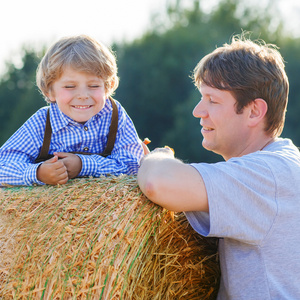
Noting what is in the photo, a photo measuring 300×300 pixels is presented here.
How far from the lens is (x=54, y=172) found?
11.1 ft

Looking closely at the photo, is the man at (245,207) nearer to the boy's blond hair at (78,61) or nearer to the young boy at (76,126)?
the young boy at (76,126)

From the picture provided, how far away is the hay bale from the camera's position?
2.90 m

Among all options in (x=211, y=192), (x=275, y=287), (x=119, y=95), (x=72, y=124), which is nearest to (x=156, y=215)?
(x=211, y=192)

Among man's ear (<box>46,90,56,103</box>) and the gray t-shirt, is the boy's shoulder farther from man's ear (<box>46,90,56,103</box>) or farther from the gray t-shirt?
the gray t-shirt

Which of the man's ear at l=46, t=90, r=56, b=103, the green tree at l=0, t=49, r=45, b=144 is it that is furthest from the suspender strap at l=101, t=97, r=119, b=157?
the green tree at l=0, t=49, r=45, b=144

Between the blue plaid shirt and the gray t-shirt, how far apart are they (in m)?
0.91

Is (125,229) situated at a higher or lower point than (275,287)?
higher

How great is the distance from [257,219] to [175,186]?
453mm

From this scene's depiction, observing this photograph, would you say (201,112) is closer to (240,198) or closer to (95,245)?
(240,198)

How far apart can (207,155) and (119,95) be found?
5.65 metres

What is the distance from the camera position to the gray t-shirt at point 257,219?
2865 millimetres

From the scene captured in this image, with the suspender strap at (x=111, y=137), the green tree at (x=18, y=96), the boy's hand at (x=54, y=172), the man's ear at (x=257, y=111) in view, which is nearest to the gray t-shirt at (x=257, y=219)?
the man's ear at (x=257, y=111)

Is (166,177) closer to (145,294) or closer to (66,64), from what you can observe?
(145,294)

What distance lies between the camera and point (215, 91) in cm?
351
